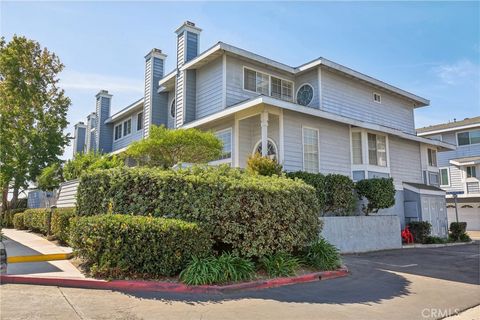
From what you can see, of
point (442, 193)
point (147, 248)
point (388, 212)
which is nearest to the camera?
point (147, 248)

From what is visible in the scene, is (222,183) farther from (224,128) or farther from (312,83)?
(312,83)

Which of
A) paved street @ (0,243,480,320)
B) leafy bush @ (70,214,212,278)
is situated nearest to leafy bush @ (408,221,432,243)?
paved street @ (0,243,480,320)

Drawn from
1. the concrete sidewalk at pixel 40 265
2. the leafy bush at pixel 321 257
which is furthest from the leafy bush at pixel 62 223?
the leafy bush at pixel 321 257

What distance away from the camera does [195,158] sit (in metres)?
13.0

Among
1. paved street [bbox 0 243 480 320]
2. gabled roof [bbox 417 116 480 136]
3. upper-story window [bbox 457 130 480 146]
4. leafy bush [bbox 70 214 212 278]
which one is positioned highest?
gabled roof [bbox 417 116 480 136]

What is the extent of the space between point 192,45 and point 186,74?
160 cm

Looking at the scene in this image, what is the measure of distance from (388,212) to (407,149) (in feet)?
14.5

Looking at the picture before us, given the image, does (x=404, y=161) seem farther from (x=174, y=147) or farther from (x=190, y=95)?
(x=174, y=147)

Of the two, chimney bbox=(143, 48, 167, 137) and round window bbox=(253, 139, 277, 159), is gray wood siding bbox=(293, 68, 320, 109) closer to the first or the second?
round window bbox=(253, 139, 277, 159)

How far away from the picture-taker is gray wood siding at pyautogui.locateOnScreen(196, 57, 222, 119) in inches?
612

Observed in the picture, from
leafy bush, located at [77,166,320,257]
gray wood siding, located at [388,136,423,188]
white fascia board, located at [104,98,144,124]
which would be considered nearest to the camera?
leafy bush, located at [77,166,320,257]

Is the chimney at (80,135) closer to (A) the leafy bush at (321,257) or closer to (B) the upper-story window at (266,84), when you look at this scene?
(B) the upper-story window at (266,84)

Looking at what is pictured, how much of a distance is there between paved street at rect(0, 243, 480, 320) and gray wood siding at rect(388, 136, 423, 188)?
1141cm

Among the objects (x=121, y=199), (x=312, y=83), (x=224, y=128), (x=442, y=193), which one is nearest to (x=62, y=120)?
(x=224, y=128)
